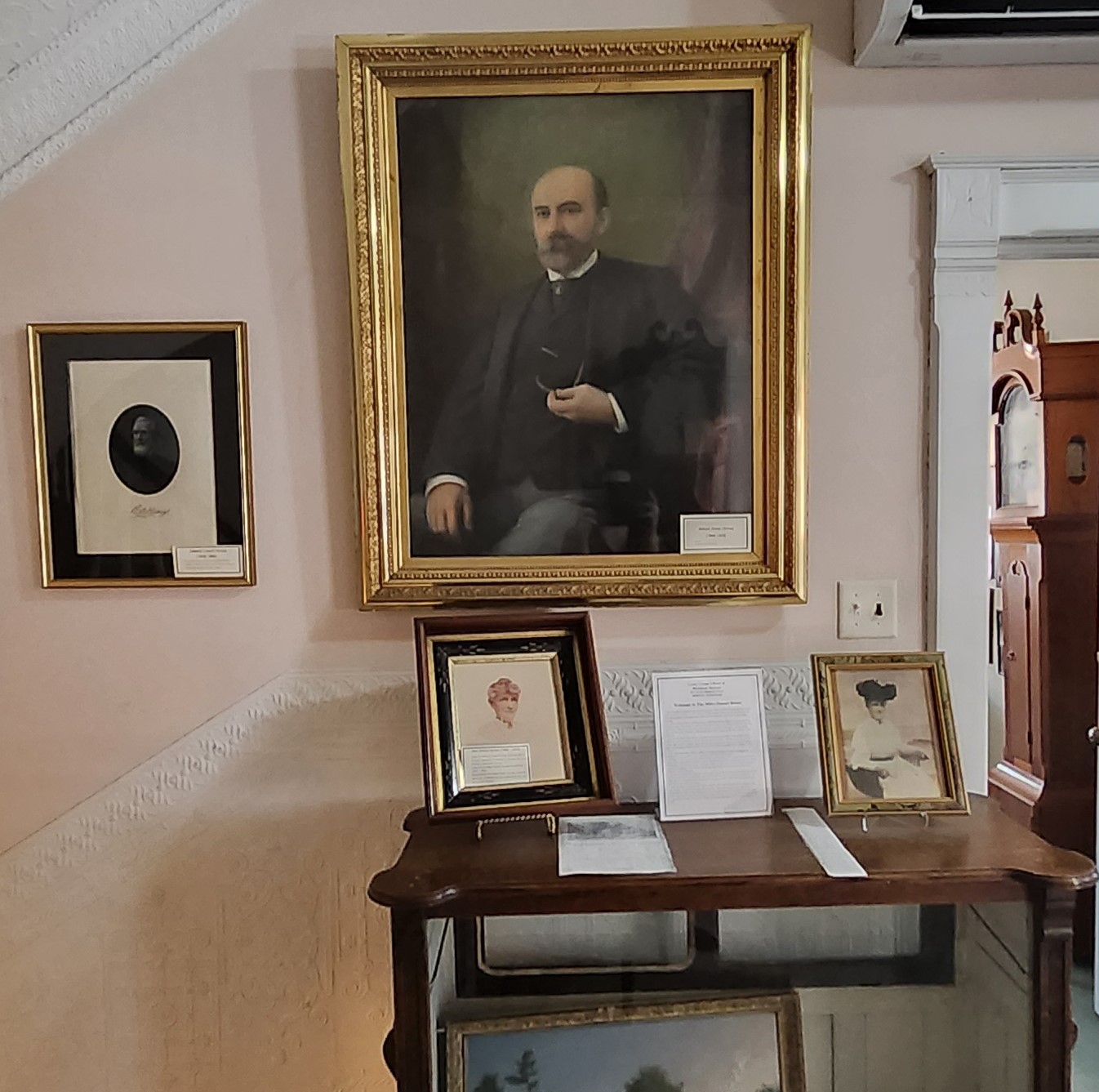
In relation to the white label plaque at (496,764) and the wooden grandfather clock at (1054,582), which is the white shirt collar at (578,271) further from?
the wooden grandfather clock at (1054,582)

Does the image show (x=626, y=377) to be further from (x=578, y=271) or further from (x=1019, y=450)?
(x=1019, y=450)

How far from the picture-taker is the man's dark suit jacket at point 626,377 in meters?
1.54

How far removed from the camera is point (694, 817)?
145cm

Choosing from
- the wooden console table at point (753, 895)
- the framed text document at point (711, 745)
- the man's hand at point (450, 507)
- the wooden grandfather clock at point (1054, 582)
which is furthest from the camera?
the wooden grandfather clock at point (1054, 582)

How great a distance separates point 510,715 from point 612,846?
24 centimetres

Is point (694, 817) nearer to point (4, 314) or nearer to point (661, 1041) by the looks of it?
point (661, 1041)

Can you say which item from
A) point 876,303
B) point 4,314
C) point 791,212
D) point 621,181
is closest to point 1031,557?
point 876,303

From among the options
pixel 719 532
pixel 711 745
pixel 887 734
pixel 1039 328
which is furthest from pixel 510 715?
pixel 1039 328

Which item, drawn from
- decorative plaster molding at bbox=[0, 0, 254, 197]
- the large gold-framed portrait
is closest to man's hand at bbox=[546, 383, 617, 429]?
the large gold-framed portrait

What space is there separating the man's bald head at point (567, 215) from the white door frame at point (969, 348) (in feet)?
1.86

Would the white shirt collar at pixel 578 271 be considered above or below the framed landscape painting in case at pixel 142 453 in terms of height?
above

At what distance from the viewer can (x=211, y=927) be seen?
163 cm

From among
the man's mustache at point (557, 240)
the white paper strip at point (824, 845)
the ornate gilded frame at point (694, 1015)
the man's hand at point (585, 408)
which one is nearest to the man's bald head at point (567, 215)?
the man's mustache at point (557, 240)

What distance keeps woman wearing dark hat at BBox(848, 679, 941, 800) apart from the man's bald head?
0.83 m
